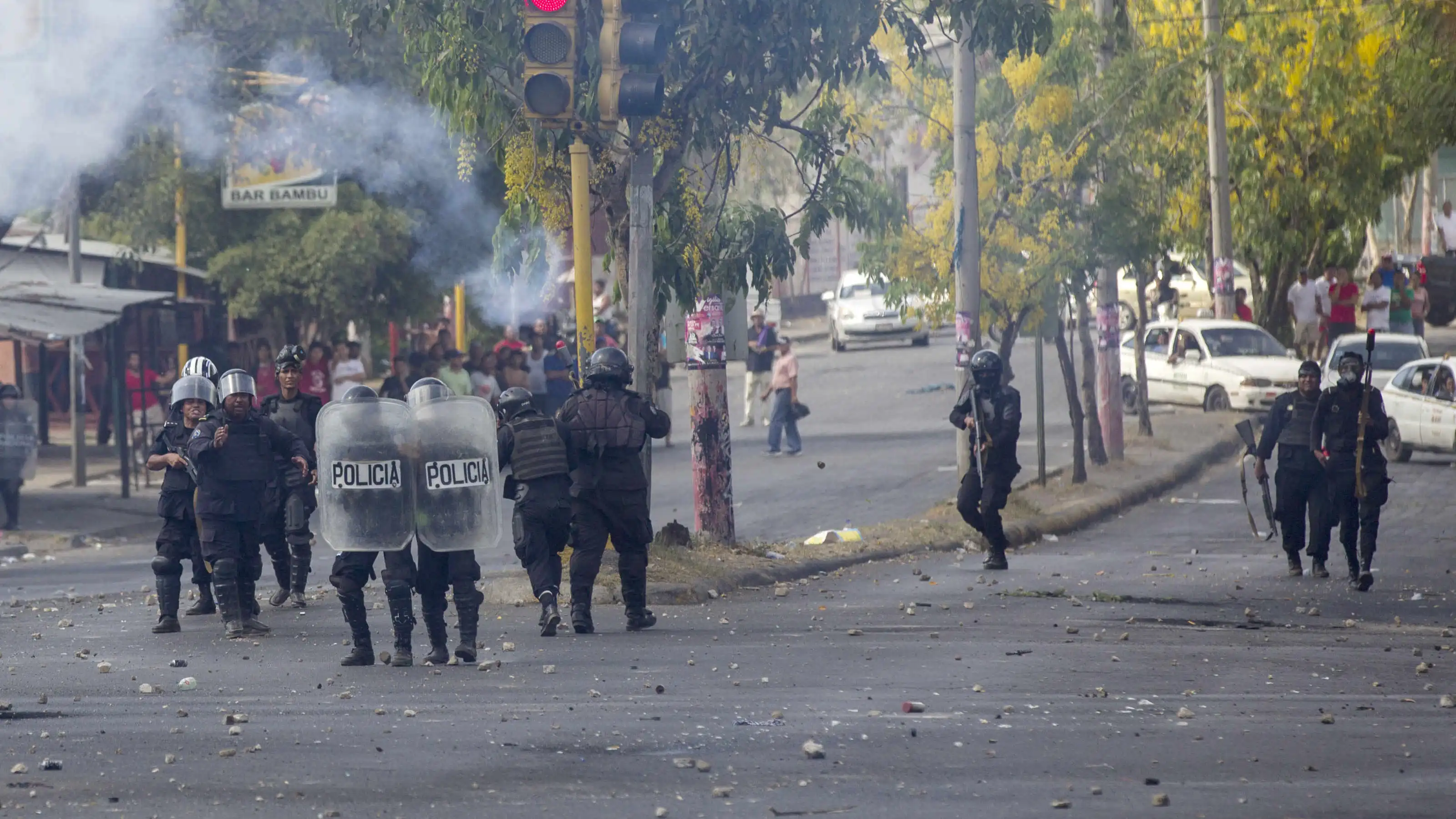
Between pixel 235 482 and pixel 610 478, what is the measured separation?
7.34 ft

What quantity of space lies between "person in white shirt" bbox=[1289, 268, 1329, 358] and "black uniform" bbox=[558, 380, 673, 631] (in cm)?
2132

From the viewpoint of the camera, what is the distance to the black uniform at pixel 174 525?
12227mm

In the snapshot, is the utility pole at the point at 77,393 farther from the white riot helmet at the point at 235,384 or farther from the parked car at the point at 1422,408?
the parked car at the point at 1422,408

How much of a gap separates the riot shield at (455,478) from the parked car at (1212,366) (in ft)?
60.5

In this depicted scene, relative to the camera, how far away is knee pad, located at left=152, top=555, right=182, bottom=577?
1221 cm

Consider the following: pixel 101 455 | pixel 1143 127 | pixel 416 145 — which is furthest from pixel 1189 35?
pixel 101 455

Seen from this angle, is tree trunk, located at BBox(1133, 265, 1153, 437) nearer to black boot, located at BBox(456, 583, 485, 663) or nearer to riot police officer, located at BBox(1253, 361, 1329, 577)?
riot police officer, located at BBox(1253, 361, 1329, 577)

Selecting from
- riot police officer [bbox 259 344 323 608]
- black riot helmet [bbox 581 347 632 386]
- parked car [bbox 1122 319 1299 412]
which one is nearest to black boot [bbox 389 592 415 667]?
black riot helmet [bbox 581 347 632 386]

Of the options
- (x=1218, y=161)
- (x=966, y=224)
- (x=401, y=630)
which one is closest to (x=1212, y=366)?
(x=1218, y=161)

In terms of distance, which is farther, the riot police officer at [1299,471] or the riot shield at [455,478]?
the riot police officer at [1299,471]

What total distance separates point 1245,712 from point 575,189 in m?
5.85

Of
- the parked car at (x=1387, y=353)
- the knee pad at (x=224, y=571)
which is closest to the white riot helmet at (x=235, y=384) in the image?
the knee pad at (x=224, y=571)

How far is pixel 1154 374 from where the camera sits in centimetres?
2948

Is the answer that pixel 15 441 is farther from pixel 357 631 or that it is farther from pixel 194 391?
pixel 357 631
